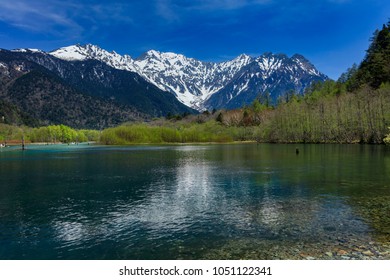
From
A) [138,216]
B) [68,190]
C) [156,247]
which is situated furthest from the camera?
[68,190]

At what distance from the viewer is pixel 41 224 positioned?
3141 centimetres

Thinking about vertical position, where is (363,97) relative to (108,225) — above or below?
above

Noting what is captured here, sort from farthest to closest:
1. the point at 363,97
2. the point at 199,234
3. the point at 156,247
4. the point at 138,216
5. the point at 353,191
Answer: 1. the point at 363,97
2. the point at 353,191
3. the point at 138,216
4. the point at 199,234
5. the point at 156,247

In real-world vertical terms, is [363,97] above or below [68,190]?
above

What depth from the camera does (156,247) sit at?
24141 mm

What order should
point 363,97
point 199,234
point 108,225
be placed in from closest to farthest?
point 199,234
point 108,225
point 363,97
